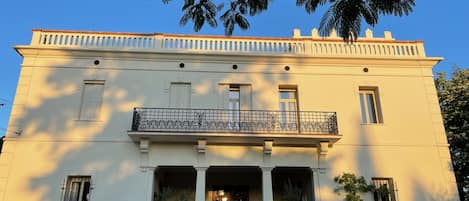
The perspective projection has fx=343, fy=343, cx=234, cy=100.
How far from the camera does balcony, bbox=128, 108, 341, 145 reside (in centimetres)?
1100

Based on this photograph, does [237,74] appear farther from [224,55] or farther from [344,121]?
[344,121]

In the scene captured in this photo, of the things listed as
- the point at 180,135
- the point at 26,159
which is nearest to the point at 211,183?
the point at 180,135

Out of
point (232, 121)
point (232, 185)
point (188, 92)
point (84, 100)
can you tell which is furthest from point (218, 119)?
point (84, 100)

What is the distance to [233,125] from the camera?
11.7 meters

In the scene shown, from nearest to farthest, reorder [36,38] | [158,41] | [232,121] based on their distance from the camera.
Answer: [232,121] < [36,38] < [158,41]

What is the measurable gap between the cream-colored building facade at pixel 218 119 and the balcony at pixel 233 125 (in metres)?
0.04

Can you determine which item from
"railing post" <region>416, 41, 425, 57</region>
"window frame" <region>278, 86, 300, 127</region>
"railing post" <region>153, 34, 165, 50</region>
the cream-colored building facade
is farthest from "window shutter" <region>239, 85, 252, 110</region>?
"railing post" <region>416, 41, 425, 57</region>

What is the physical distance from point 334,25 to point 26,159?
11231 millimetres

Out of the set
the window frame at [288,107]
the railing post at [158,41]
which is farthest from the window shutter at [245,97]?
the railing post at [158,41]

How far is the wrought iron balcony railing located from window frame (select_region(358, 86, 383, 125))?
4.83 ft

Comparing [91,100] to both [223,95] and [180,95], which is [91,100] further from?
[223,95]

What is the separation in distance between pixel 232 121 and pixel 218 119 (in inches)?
19.4

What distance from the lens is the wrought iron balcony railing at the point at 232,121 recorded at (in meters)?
11.4

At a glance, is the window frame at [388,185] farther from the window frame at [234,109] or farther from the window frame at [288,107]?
the window frame at [234,109]
